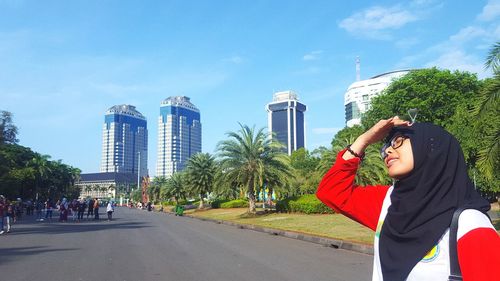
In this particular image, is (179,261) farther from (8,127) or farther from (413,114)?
(8,127)

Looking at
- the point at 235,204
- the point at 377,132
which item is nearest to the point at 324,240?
the point at 377,132

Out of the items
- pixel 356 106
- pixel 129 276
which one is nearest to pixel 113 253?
pixel 129 276

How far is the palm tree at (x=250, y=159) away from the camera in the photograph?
3247 centimetres

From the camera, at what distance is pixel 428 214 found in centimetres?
170

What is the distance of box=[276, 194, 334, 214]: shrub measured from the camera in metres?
30.1

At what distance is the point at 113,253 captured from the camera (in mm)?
12633

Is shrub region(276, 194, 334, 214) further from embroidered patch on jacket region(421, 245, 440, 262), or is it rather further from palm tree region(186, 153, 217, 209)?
embroidered patch on jacket region(421, 245, 440, 262)

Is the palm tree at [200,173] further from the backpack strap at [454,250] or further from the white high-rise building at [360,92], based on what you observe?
the white high-rise building at [360,92]

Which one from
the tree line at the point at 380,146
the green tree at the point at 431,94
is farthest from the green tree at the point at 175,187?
the green tree at the point at 431,94

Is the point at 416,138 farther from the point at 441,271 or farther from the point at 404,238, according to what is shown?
the point at 441,271

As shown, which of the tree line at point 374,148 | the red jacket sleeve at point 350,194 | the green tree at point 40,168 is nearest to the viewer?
the red jacket sleeve at point 350,194

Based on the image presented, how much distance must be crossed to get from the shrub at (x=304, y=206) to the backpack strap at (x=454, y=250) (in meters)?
28.3

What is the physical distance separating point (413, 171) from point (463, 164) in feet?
0.65

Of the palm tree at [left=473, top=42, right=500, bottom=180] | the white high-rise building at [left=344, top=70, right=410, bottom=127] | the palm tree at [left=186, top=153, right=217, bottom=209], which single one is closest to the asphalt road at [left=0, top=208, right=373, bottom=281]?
the palm tree at [left=473, top=42, right=500, bottom=180]
